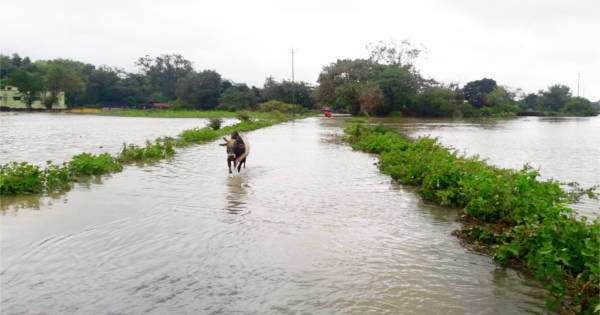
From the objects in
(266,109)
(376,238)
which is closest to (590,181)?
(376,238)

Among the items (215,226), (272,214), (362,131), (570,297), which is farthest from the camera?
(362,131)

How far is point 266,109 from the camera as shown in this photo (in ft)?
214

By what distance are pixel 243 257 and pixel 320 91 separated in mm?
66279

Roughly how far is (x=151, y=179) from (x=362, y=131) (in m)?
15.0

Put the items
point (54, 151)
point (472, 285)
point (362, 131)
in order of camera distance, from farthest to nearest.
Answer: point (362, 131) → point (54, 151) → point (472, 285)

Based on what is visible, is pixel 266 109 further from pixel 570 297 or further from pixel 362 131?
pixel 570 297

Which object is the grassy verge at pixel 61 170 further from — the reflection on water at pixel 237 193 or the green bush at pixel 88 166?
the reflection on water at pixel 237 193

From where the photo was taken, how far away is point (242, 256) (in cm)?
532

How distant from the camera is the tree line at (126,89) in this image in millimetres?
77812

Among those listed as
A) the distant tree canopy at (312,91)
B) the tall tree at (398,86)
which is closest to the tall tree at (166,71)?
the distant tree canopy at (312,91)

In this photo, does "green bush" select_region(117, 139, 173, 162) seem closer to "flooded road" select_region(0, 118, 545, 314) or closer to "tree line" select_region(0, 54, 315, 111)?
"flooded road" select_region(0, 118, 545, 314)

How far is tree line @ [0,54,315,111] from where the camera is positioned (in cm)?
7781

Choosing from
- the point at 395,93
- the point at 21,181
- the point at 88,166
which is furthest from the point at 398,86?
the point at 21,181

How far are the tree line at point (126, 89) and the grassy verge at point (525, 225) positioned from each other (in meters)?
66.5
